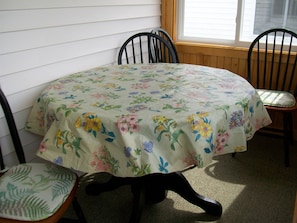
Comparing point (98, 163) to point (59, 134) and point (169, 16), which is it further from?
point (169, 16)

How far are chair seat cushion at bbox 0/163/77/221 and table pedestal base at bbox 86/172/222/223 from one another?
39cm

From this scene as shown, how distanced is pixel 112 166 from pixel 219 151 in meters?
0.46

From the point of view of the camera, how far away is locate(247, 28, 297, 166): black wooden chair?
2.34 m

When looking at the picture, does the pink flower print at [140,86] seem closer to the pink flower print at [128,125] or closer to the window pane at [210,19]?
the pink flower print at [128,125]

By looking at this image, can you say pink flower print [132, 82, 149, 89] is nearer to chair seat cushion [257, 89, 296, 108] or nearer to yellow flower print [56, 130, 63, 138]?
yellow flower print [56, 130, 63, 138]

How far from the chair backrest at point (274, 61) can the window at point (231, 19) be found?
0.11m

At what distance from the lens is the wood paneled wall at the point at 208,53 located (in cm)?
268

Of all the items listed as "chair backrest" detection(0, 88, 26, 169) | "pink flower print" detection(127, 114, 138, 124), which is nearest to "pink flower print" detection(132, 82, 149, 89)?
"pink flower print" detection(127, 114, 138, 124)

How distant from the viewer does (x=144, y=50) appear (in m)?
2.76

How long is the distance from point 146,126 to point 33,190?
538 mm

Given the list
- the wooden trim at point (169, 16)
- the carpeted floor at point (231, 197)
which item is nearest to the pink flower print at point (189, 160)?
the carpeted floor at point (231, 197)

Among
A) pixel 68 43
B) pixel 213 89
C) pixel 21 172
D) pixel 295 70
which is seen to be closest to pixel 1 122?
pixel 21 172

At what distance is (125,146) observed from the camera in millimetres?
1169

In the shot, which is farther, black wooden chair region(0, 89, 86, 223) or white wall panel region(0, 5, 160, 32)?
white wall panel region(0, 5, 160, 32)
